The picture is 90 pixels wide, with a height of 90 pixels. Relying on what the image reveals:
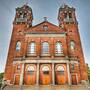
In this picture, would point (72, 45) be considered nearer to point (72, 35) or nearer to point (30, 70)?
point (72, 35)

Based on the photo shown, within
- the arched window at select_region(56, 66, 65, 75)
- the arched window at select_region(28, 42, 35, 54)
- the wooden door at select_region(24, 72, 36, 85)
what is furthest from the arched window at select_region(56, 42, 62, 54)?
the wooden door at select_region(24, 72, 36, 85)

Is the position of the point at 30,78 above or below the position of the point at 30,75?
below

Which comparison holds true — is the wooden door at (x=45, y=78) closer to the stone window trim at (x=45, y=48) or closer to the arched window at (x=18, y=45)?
the stone window trim at (x=45, y=48)

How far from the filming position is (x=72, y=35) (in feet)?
97.6

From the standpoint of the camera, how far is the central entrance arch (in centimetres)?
2462

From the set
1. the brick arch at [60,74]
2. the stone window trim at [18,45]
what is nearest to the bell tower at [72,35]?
the brick arch at [60,74]

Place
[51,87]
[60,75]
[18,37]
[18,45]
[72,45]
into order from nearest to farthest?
1. [51,87]
2. [60,75]
3. [18,45]
4. [72,45]
5. [18,37]

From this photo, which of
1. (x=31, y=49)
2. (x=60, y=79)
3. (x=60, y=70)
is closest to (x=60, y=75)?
(x=60, y=79)

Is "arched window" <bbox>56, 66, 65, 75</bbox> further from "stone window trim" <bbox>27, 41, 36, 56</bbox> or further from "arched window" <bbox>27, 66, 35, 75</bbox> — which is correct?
"stone window trim" <bbox>27, 41, 36, 56</bbox>

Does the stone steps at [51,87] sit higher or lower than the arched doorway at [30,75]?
lower

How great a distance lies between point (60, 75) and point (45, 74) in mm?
2414

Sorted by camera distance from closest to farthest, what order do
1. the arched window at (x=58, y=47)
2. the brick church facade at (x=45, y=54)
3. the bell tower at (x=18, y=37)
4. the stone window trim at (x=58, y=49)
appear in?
the brick church facade at (x=45, y=54) < the bell tower at (x=18, y=37) < the stone window trim at (x=58, y=49) < the arched window at (x=58, y=47)

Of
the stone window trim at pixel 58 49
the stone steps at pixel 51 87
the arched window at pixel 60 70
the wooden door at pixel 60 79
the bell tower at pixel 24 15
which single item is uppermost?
the bell tower at pixel 24 15

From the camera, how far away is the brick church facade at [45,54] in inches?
979
